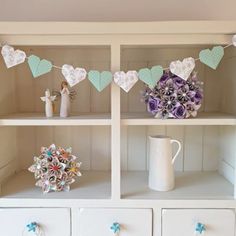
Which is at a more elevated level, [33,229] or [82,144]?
[82,144]

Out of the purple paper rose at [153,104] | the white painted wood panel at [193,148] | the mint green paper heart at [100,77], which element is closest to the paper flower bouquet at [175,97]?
the purple paper rose at [153,104]

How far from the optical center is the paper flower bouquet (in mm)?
1025

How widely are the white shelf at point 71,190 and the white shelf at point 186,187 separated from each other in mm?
86

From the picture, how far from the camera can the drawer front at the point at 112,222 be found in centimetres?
102

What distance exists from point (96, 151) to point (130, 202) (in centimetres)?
42

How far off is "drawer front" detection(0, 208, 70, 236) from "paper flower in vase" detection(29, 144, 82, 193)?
0.31ft

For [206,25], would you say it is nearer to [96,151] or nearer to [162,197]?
[162,197]

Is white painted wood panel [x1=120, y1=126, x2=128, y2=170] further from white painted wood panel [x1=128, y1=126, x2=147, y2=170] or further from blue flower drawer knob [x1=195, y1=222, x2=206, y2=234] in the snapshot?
blue flower drawer knob [x1=195, y1=222, x2=206, y2=234]

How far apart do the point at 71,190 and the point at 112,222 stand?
0.69 feet

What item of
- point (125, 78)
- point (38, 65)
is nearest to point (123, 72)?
point (125, 78)

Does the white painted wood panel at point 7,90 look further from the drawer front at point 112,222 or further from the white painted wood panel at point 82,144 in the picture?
the drawer front at point 112,222

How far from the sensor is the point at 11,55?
0.97m

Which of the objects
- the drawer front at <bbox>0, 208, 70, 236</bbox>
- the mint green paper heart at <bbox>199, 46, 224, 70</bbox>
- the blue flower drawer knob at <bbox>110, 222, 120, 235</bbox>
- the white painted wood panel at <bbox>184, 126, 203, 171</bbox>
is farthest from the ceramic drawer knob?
the mint green paper heart at <bbox>199, 46, 224, 70</bbox>

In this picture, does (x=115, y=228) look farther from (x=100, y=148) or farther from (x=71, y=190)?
(x=100, y=148)
